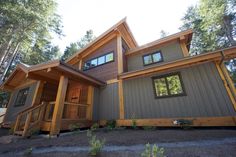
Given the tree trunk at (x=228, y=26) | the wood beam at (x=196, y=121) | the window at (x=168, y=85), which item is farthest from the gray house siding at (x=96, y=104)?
the tree trunk at (x=228, y=26)

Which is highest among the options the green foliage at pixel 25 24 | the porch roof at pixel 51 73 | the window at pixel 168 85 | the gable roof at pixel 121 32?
the green foliage at pixel 25 24

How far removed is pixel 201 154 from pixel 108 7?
1191cm

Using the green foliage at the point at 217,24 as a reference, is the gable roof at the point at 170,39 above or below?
below

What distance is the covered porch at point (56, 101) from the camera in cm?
556

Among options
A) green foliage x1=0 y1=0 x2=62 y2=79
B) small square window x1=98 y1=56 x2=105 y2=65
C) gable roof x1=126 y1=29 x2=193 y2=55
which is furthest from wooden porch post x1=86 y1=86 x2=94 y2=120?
green foliage x1=0 y1=0 x2=62 y2=79

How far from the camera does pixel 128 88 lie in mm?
7711

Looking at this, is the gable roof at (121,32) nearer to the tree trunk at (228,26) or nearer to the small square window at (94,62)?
the small square window at (94,62)

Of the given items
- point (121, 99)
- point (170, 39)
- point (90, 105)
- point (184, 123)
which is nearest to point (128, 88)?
point (121, 99)

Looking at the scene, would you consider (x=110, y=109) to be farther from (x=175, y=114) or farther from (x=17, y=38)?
(x=17, y=38)

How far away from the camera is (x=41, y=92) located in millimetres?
8547

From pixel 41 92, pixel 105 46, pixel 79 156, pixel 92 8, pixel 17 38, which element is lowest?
pixel 79 156

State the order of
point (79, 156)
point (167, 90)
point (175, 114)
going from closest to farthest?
point (79, 156)
point (175, 114)
point (167, 90)

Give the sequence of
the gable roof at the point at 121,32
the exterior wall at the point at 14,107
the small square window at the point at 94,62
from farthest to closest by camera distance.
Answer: the small square window at the point at 94,62 < the gable roof at the point at 121,32 < the exterior wall at the point at 14,107

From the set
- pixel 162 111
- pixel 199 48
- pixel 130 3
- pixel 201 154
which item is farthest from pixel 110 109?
Result: pixel 199 48
